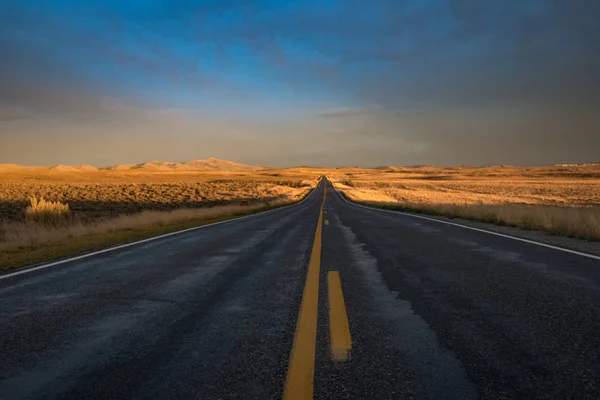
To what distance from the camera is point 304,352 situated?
3.00 metres

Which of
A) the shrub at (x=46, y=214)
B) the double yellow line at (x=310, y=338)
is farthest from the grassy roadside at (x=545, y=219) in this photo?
the shrub at (x=46, y=214)

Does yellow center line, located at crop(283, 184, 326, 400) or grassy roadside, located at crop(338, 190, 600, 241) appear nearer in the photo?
yellow center line, located at crop(283, 184, 326, 400)

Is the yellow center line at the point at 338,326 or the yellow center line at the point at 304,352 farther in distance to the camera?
the yellow center line at the point at 338,326

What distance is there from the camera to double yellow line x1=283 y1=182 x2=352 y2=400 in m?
2.49

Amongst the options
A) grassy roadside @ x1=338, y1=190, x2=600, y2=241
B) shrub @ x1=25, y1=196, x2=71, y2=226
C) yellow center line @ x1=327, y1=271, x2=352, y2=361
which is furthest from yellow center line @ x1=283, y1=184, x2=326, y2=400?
shrub @ x1=25, y1=196, x2=71, y2=226

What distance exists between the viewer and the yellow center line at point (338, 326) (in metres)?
3.01

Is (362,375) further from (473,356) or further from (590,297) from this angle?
(590,297)

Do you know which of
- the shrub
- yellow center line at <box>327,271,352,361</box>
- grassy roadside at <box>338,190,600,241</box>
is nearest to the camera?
yellow center line at <box>327,271,352,361</box>

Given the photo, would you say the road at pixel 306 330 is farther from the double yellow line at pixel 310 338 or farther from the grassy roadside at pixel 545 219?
the grassy roadside at pixel 545 219

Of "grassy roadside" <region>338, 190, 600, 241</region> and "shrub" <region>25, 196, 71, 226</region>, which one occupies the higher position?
"grassy roadside" <region>338, 190, 600, 241</region>

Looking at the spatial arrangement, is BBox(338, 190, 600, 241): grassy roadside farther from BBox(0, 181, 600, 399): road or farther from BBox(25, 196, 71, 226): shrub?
BBox(25, 196, 71, 226): shrub

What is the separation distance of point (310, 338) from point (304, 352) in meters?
0.29

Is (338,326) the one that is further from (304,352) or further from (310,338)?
(304,352)

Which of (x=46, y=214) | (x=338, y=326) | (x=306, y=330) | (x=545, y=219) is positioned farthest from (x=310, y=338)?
(x=46, y=214)
